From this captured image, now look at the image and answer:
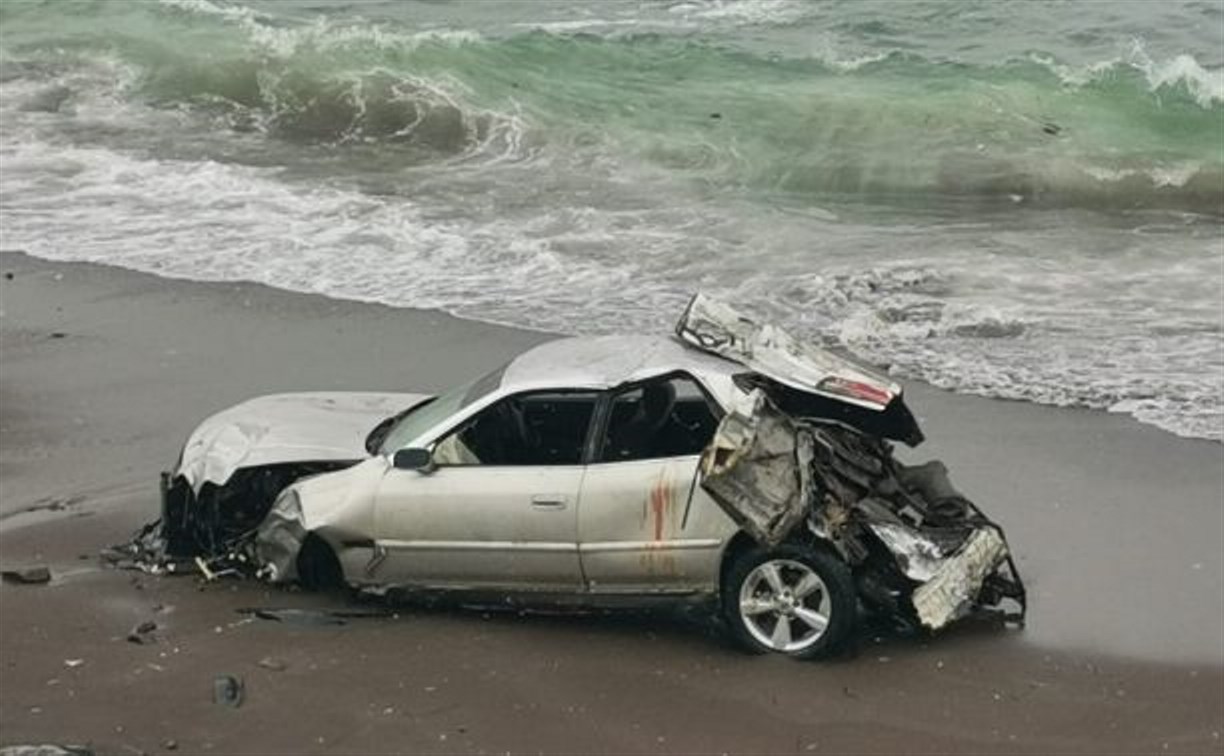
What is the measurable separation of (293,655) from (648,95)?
17.2m

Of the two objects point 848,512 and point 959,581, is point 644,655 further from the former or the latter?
point 959,581

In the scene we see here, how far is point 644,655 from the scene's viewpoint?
26.6 feet

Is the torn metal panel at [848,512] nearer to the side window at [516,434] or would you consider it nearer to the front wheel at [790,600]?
the front wheel at [790,600]

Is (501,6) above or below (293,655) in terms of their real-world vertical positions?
above

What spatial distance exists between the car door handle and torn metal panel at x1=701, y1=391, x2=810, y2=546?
76cm

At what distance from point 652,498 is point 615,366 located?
0.81m

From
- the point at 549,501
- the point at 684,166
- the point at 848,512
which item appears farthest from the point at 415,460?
the point at 684,166

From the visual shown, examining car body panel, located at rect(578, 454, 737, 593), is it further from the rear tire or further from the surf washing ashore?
the surf washing ashore

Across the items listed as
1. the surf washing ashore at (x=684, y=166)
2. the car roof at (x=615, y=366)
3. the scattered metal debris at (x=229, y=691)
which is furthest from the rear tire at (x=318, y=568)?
the surf washing ashore at (x=684, y=166)

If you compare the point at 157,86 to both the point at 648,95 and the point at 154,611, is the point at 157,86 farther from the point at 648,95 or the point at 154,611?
the point at 154,611

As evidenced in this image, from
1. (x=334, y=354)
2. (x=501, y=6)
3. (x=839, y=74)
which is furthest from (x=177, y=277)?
(x=501, y=6)

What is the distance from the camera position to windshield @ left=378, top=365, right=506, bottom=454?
8.70m

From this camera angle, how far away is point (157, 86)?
25094 millimetres

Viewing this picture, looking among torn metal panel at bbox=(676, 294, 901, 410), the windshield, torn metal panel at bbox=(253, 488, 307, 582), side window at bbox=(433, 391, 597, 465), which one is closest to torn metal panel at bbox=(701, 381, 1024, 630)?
torn metal panel at bbox=(676, 294, 901, 410)
